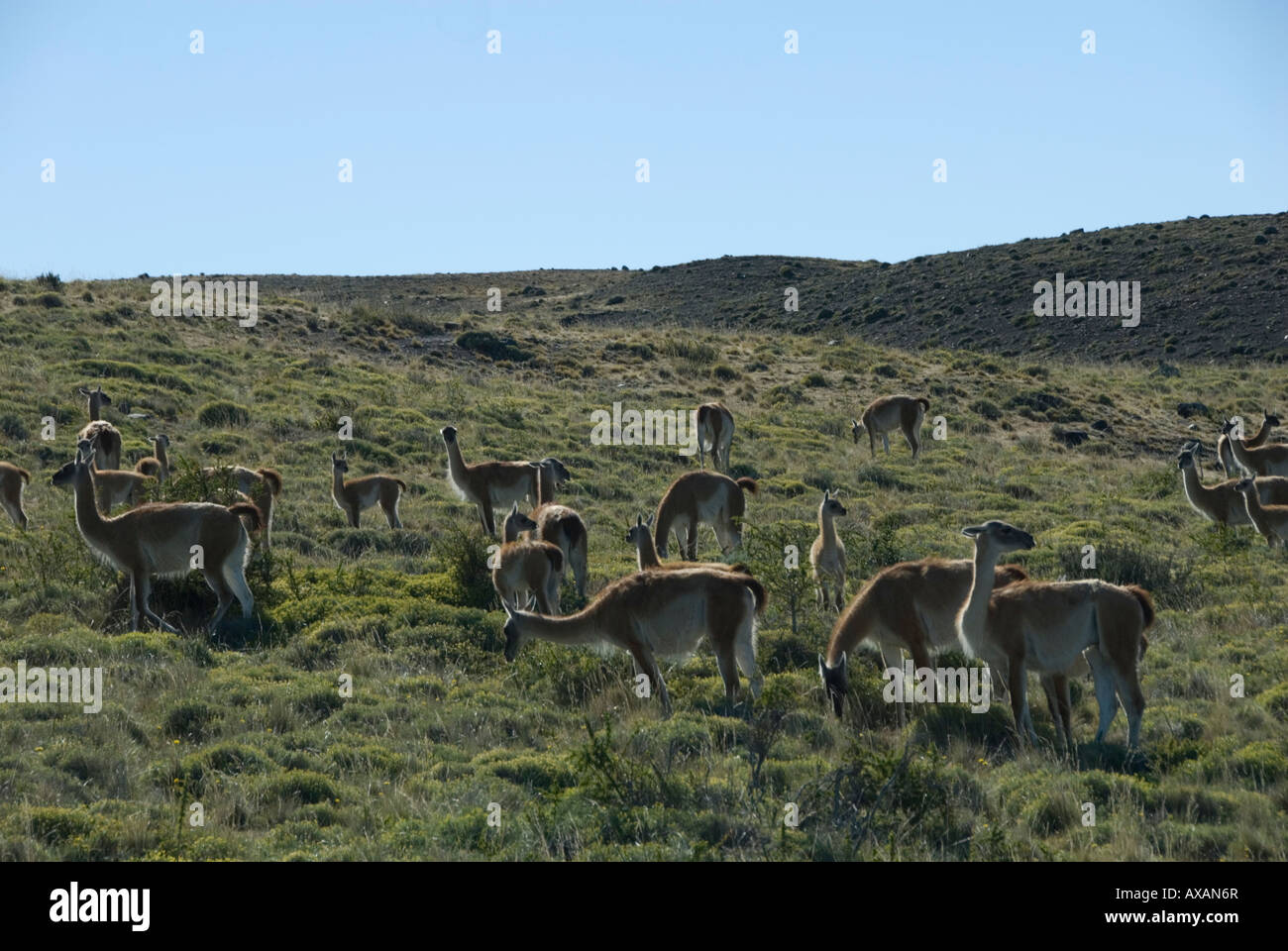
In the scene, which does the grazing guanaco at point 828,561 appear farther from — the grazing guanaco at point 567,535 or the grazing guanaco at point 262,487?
the grazing guanaco at point 262,487

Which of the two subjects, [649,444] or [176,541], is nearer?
[176,541]

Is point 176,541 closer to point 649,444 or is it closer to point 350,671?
point 350,671

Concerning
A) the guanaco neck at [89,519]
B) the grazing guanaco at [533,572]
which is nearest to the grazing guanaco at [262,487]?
the guanaco neck at [89,519]

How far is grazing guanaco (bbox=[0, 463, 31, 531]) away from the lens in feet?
51.4

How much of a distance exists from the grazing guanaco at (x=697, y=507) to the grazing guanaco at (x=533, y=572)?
133 inches

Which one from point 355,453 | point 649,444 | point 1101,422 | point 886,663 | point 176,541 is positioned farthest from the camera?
point 1101,422

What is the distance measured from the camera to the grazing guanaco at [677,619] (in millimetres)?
9617

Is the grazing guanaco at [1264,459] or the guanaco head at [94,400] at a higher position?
the guanaco head at [94,400]

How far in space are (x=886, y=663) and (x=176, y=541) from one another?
7.01m

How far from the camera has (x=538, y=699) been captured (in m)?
10.2

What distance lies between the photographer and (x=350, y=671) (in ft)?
35.4

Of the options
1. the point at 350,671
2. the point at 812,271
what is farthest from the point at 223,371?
the point at 812,271
